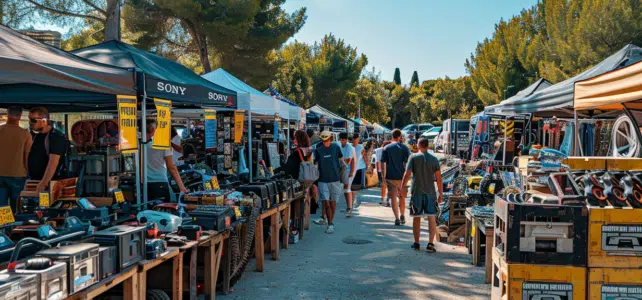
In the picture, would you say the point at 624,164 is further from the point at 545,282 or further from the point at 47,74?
the point at 47,74

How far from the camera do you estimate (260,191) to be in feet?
22.4

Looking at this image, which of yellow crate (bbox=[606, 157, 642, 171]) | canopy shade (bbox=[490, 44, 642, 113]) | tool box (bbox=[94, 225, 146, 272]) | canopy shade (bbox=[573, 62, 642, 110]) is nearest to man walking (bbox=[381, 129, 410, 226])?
canopy shade (bbox=[490, 44, 642, 113])

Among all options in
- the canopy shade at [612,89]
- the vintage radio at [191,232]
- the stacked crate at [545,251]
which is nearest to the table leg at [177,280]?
the vintage radio at [191,232]

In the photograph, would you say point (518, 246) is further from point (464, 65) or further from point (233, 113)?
point (464, 65)

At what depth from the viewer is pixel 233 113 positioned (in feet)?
33.7

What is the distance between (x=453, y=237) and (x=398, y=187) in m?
1.94

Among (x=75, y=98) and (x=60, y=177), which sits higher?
(x=75, y=98)

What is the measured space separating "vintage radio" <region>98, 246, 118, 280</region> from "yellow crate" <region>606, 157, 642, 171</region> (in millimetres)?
4185

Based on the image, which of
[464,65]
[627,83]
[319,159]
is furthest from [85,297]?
[464,65]

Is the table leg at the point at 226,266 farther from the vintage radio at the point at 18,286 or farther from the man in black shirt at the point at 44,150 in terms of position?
the vintage radio at the point at 18,286

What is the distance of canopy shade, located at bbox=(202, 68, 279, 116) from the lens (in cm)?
970

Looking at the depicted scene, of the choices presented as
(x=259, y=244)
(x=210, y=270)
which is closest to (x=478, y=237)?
(x=259, y=244)

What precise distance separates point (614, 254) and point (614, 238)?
0.38ft

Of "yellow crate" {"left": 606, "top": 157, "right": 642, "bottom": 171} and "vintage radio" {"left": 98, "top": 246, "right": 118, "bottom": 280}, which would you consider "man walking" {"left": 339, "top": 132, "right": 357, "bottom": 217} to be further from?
"vintage radio" {"left": 98, "top": 246, "right": 118, "bottom": 280}
